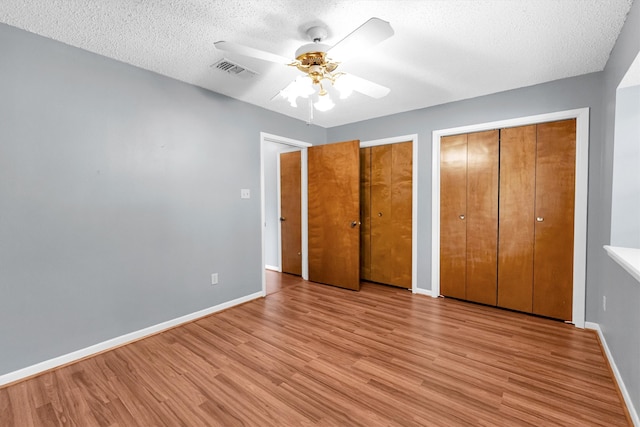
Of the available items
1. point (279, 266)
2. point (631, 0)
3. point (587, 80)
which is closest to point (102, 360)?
point (279, 266)

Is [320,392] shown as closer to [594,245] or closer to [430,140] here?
[594,245]

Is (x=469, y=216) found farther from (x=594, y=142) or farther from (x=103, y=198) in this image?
(x=103, y=198)

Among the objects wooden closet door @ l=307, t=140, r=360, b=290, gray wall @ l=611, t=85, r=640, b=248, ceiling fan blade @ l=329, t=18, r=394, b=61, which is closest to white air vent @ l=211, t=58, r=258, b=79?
ceiling fan blade @ l=329, t=18, r=394, b=61

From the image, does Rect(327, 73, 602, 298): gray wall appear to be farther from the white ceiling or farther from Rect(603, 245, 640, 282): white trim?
Rect(603, 245, 640, 282): white trim

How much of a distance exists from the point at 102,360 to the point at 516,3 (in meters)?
3.71

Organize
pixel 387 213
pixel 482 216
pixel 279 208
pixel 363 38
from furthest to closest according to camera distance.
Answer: pixel 279 208 → pixel 387 213 → pixel 482 216 → pixel 363 38

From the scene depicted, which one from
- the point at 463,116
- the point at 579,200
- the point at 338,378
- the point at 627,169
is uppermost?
the point at 463,116

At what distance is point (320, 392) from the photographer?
5.91 feet

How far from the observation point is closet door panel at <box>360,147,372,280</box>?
4.14 meters

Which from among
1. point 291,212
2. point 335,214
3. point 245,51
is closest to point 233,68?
point 245,51

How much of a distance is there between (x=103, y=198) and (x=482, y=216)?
3.72 m

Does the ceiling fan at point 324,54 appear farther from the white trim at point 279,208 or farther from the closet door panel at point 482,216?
the white trim at point 279,208

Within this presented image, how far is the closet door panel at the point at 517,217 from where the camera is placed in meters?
2.93

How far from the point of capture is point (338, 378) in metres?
1.94
